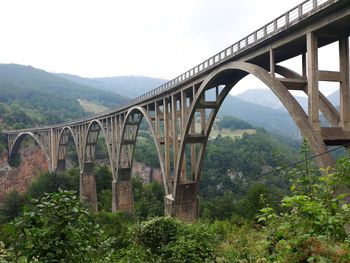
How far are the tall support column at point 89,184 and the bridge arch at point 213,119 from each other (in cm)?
2835

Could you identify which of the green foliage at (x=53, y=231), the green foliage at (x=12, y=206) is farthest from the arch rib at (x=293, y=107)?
the green foliage at (x=12, y=206)

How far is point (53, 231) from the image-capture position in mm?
4672

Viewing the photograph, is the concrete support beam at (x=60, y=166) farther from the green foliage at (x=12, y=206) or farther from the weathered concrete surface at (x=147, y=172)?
the weathered concrete surface at (x=147, y=172)

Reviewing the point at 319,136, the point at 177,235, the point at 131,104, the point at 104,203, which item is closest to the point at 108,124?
the point at 131,104

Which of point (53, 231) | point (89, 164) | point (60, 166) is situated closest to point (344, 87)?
point (53, 231)

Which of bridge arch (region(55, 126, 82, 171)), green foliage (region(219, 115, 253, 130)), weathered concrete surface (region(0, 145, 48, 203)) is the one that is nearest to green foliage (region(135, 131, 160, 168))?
weathered concrete surface (region(0, 145, 48, 203))

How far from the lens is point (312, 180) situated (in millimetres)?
5949

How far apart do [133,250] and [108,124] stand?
30444mm

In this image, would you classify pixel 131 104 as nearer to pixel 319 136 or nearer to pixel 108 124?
pixel 108 124

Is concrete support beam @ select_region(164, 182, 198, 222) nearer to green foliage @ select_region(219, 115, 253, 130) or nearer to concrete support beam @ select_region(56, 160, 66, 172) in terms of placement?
concrete support beam @ select_region(56, 160, 66, 172)

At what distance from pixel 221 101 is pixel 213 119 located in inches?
53.5

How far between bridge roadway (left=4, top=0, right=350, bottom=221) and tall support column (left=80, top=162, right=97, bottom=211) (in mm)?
941

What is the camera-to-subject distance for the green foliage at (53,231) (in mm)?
4582

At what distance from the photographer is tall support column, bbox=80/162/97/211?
4925cm
